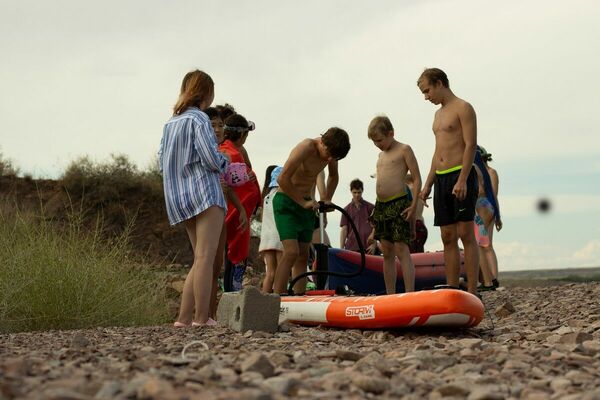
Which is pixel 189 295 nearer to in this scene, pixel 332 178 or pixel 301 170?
pixel 301 170

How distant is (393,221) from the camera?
881 centimetres

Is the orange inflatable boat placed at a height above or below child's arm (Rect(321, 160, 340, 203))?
below

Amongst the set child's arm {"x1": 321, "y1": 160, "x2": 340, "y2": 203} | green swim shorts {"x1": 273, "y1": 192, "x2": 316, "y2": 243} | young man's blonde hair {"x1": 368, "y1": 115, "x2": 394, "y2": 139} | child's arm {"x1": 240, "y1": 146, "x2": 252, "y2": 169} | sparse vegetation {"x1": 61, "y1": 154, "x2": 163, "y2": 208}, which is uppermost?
sparse vegetation {"x1": 61, "y1": 154, "x2": 163, "y2": 208}

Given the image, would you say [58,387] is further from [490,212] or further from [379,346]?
[490,212]

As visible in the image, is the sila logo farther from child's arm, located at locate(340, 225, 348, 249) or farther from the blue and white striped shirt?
child's arm, located at locate(340, 225, 348, 249)

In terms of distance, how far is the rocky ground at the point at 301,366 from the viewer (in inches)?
133

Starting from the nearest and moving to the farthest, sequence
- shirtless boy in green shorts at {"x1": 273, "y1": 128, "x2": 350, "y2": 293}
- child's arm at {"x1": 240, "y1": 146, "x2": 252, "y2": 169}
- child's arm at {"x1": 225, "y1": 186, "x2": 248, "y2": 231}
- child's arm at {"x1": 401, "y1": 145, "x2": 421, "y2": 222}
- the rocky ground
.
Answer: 1. the rocky ground
2. child's arm at {"x1": 225, "y1": 186, "x2": 248, "y2": 231}
3. shirtless boy in green shorts at {"x1": 273, "y1": 128, "x2": 350, "y2": 293}
4. child's arm at {"x1": 240, "y1": 146, "x2": 252, "y2": 169}
5. child's arm at {"x1": 401, "y1": 145, "x2": 421, "y2": 222}

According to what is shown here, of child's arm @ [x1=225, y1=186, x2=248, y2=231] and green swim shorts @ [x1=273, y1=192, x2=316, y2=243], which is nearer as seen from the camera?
child's arm @ [x1=225, y1=186, x2=248, y2=231]

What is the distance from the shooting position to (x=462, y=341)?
18.6 ft

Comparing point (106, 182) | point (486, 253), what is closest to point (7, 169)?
point (106, 182)

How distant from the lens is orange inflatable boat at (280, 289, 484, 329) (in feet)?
20.6

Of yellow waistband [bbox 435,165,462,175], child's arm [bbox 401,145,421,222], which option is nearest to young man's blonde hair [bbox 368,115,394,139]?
child's arm [bbox 401,145,421,222]

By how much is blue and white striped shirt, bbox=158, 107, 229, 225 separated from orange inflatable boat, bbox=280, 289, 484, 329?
1.22m

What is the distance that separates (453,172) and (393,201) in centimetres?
98
